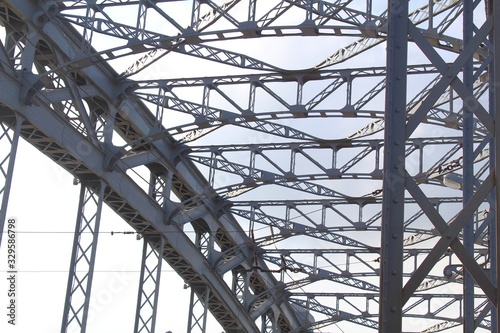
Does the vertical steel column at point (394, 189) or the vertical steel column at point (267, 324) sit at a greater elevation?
the vertical steel column at point (267, 324)

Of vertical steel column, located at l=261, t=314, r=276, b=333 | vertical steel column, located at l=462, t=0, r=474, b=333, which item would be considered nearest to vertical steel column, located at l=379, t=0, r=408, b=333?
vertical steel column, located at l=462, t=0, r=474, b=333

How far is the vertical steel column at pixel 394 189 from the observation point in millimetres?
6551

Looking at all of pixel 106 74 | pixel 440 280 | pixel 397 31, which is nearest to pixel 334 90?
pixel 106 74

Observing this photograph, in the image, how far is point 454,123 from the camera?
933 inches

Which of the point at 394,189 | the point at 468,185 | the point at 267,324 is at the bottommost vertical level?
the point at 394,189

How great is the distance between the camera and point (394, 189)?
667 cm

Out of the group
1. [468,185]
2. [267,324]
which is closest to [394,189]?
[468,185]

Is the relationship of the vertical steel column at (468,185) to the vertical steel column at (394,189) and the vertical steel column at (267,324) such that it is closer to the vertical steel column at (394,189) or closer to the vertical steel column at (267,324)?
the vertical steel column at (394,189)

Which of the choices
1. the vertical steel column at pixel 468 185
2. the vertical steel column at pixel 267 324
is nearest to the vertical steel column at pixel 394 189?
the vertical steel column at pixel 468 185

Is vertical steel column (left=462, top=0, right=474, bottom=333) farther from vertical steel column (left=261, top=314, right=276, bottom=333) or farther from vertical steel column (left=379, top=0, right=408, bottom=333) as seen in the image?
vertical steel column (left=261, top=314, right=276, bottom=333)

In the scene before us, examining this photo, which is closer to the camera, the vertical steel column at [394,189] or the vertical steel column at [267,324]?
the vertical steel column at [394,189]

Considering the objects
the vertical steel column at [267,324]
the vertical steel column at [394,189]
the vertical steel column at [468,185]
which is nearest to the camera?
the vertical steel column at [394,189]

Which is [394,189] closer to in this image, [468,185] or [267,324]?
[468,185]

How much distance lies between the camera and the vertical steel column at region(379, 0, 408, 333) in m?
6.55
